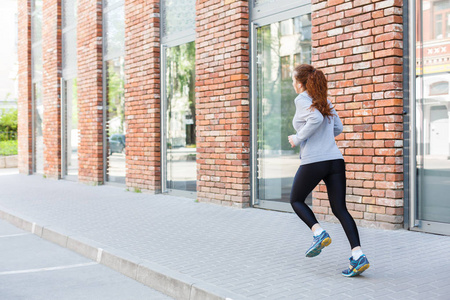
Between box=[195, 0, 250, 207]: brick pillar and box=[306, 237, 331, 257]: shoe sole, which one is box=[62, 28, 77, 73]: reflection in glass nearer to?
box=[195, 0, 250, 207]: brick pillar

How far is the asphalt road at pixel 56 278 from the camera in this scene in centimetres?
489

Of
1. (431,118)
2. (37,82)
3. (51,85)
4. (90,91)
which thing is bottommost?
(431,118)

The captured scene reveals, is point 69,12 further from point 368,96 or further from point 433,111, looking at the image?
point 433,111

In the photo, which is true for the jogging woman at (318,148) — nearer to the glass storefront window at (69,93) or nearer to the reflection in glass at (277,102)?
the reflection in glass at (277,102)

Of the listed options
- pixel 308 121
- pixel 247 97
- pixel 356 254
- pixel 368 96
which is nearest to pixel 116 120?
pixel 247 97

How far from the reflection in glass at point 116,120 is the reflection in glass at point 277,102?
15.5ft

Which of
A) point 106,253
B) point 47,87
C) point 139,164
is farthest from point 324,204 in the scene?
point 47,87

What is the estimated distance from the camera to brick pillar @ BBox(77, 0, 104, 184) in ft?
45.4

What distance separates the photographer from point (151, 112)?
1165cm

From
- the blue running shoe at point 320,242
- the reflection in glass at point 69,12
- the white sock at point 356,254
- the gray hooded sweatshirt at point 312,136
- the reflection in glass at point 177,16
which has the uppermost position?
the reflection in glass at point 69,12

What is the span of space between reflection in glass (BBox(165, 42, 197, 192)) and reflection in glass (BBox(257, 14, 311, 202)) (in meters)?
1.83

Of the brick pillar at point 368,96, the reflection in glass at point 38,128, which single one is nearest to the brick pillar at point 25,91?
the reflection in glass at point 38,128

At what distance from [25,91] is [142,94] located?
29.8 ft

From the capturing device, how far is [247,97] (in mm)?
9211
